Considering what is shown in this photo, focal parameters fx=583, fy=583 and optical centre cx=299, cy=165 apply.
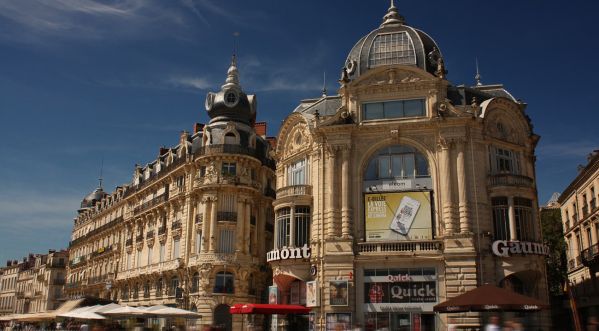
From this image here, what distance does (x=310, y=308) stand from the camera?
33031mm

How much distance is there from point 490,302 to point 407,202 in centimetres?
1105

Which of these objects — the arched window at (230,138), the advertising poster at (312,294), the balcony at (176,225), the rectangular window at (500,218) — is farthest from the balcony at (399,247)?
the balcony at (176,225)

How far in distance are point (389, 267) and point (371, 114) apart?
362 inches

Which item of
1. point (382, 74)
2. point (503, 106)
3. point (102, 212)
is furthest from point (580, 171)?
point (102, 212)

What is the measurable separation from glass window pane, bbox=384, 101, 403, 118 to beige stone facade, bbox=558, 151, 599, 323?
16135 millimetres

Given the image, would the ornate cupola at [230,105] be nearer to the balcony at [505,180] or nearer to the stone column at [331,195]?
the stone column at [331,195]

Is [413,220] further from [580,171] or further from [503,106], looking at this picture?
[580,171]

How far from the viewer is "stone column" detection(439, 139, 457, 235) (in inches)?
1271

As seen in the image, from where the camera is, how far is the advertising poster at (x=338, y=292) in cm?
3222

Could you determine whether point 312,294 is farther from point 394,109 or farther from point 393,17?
point 393,17

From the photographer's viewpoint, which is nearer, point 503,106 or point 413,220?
point 413,220

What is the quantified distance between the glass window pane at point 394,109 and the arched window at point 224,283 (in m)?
17.4

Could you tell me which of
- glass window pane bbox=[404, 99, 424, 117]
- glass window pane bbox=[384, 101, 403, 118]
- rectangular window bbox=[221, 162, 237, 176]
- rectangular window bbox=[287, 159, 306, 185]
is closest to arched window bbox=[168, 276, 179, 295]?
A: rectangular window bbox=[221, 162, 237, 176]

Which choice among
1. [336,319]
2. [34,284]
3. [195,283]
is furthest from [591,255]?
[34,284]
